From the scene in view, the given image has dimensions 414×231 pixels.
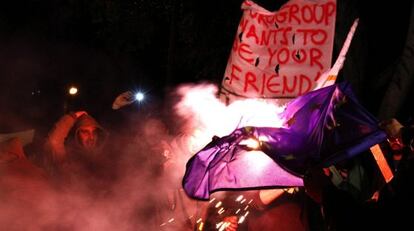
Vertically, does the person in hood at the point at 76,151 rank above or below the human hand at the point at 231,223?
above

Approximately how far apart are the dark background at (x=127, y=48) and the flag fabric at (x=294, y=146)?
201 centimetres

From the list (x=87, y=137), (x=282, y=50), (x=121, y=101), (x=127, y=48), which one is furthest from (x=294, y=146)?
(x=127, y=48)

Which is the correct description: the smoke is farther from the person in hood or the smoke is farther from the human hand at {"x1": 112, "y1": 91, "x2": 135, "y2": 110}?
the human hand at {"x1": 112, "y1": 91, "x2": 135, "y2": 110}

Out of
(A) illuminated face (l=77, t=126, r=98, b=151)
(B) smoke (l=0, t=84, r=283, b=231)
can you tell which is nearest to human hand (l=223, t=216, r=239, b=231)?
(B) smoke (l=0, t=84, r=283, b=231)

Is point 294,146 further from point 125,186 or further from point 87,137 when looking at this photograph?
point 87,137

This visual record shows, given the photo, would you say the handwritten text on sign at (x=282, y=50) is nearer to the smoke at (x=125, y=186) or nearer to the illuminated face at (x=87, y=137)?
the smoke at (x=125, y=186)

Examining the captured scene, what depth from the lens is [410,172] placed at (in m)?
2.70

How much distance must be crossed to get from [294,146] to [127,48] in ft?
26.5

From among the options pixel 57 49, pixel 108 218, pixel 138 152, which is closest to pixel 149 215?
pixel 108 218

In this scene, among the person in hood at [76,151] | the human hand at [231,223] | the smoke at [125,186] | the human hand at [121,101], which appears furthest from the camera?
the human hand at [121,101]

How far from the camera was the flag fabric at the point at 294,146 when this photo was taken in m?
2.83

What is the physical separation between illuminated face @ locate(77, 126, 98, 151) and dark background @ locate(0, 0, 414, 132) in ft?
9.86

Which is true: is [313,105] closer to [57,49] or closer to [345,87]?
[345,87]

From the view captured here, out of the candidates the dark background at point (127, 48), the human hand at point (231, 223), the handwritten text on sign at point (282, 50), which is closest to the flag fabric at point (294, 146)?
the handwritten text on sign at point (282, 50)
